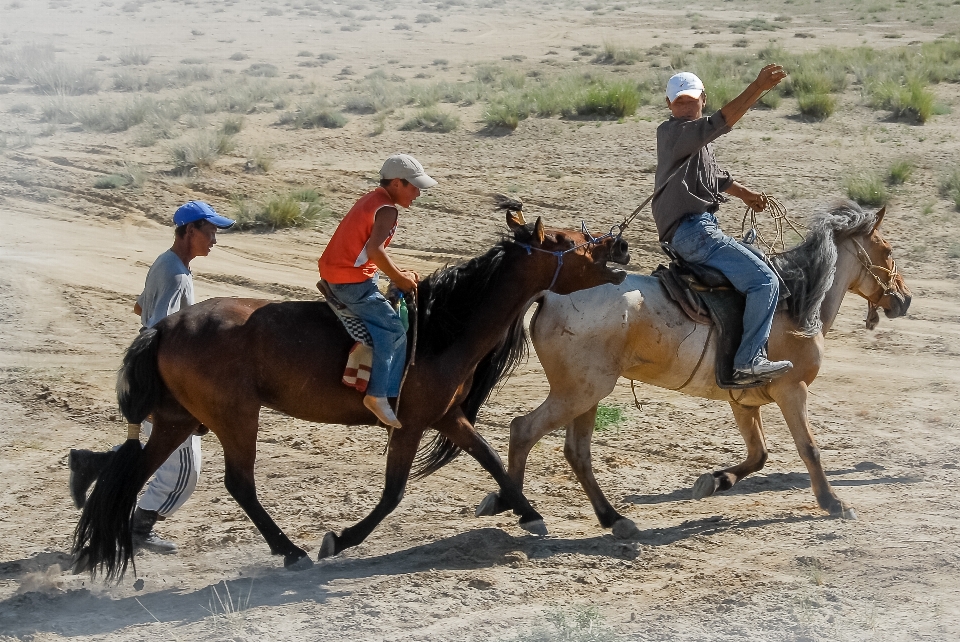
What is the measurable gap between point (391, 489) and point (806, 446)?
9.32 feet

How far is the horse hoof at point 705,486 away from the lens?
7.49 metres

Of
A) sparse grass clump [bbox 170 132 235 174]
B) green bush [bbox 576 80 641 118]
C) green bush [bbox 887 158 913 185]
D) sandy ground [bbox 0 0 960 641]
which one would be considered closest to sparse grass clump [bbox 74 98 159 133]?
sandy ground [bbox 0 0 960 641]

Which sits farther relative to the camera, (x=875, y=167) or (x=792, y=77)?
(x=792, y=77)

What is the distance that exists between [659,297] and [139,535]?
368 centimetres

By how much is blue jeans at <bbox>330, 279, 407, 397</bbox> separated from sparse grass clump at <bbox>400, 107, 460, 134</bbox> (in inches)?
606

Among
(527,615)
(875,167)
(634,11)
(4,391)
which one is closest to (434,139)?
(875,167)

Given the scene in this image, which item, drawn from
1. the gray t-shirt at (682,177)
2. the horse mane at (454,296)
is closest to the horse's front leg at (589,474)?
the horse mane at (454,296)

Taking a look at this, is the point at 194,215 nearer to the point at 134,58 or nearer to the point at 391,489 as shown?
the point at 391,489

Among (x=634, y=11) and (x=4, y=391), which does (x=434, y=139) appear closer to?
(x=4, y=391)

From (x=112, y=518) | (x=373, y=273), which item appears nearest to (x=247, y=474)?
(x=112, y=518)

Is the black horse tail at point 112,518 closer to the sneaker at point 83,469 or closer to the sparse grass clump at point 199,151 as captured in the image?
the sneaker at point 83,469

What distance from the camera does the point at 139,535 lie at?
662 cm

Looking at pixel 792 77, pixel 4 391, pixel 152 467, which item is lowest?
pixel 4 391

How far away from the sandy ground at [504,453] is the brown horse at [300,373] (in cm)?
41
